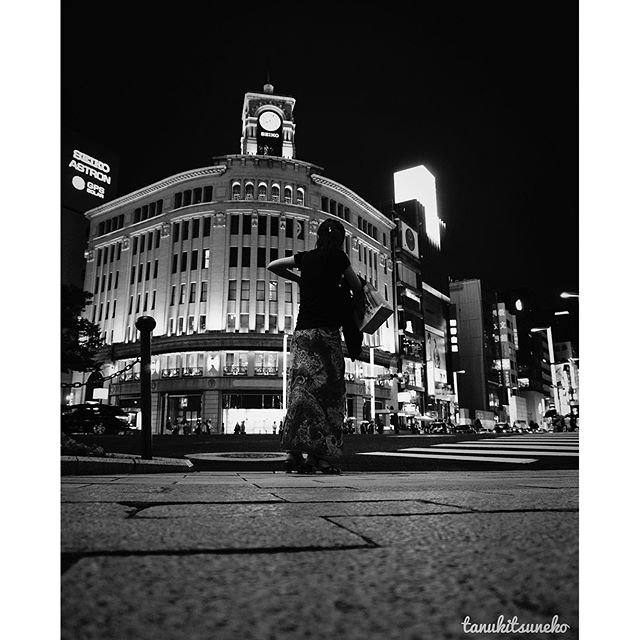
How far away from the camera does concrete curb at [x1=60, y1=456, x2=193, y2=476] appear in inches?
136

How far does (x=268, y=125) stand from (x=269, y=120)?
0.59 metres

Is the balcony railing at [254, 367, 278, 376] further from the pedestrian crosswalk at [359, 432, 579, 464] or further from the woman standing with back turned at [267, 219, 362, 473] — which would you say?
the woman standing with back turned at [267, 219, 362, 473]

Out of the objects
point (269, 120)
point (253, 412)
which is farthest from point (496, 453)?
point (269, 120)

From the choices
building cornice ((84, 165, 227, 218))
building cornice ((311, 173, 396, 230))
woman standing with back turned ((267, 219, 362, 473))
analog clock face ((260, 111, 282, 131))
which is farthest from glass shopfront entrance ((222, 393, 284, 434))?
woman standing with back turned ((267, 219, 362, 473))

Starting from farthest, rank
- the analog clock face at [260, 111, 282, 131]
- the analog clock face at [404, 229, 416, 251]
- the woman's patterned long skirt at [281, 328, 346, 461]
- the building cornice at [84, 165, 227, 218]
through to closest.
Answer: the analog clock face at [404, 229, 416, 251] → the analog clock face at [260, 111, 282, 131] → the building cornice at [84, 165, 227, 218] → the woman's patterned long skirt at [281, 328, 346, 461]

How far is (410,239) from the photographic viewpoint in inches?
2542

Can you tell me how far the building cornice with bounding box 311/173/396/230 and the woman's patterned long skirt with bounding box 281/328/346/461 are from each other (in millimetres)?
46975

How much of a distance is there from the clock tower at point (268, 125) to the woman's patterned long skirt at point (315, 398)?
51869 millimetres

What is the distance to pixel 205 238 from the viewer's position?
46.1m

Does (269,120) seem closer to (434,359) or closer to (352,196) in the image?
(352,196)

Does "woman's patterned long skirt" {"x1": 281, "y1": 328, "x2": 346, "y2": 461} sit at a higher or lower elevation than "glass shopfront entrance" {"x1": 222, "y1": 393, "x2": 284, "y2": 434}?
higher
